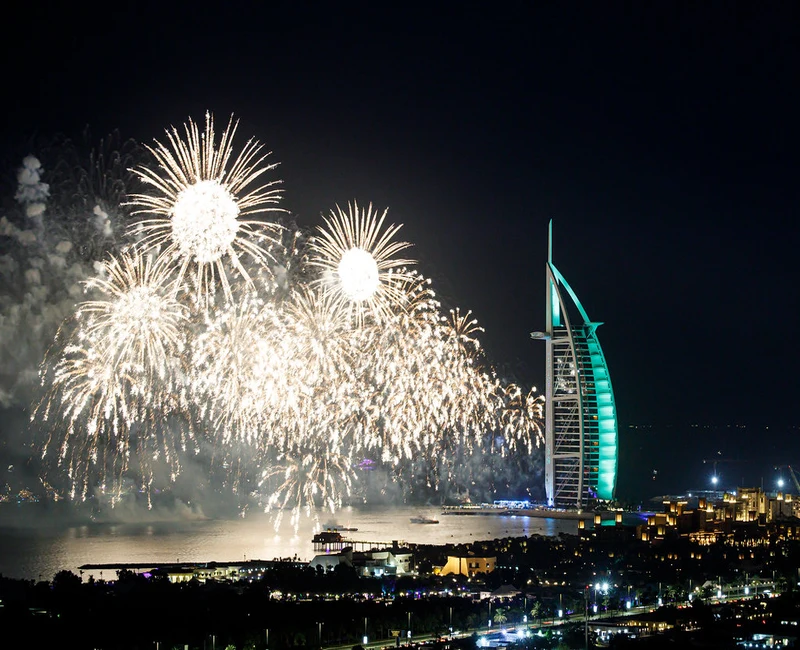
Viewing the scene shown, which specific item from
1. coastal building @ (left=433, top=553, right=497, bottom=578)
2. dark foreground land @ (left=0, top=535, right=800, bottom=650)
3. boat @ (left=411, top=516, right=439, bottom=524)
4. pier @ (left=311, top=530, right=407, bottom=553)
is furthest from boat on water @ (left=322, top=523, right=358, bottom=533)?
coastal building @ (left=433, top=553, right=497, bottom=578)

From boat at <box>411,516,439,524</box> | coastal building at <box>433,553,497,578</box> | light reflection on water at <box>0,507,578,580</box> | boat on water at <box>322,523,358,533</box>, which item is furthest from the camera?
boat at <box>411,516,439,524</box>

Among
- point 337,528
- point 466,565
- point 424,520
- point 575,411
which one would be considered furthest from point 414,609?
point 575,411

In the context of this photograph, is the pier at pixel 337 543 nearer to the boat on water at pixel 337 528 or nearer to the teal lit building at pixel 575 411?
the boat on water at pixel 337 528

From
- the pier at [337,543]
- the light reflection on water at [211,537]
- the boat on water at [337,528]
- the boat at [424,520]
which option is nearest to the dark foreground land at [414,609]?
the pier at [337,543]

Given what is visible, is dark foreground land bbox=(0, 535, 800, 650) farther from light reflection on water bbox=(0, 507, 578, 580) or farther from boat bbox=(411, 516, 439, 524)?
boat bbox=(411, 516, 439, 524)

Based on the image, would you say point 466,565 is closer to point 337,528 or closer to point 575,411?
point 337,528

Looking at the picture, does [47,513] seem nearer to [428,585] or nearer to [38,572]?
[38,572]
